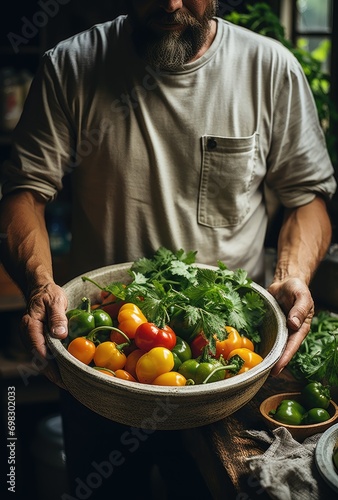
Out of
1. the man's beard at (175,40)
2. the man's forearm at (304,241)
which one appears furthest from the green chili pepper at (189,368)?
the man's beard at (175,40)

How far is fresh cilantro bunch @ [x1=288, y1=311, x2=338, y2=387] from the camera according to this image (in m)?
1.68

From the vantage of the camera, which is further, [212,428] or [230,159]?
[230,159]

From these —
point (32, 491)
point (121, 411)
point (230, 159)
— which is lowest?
point (32, 491)

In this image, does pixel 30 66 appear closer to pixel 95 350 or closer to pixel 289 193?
pixel 289 193

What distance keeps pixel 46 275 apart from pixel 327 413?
2.74 ft

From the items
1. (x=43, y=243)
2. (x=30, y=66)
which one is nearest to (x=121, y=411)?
(x=43, y=243)

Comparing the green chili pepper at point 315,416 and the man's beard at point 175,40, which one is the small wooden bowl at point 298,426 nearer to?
the green chili pepper at point 315,416

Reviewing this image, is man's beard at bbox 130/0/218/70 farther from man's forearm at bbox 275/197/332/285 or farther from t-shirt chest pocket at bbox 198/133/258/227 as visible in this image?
man's forearm at bbox 275/197/332/285

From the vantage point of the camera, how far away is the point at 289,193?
213 cm

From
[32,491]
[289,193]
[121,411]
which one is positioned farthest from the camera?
[32,491]

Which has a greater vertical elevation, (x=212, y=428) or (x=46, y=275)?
(x=46, y=275)

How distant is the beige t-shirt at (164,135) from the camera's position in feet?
6.54

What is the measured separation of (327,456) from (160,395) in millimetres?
374

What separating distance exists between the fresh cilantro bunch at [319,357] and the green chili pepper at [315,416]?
0.10m
